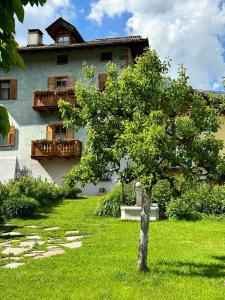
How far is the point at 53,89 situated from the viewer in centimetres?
3431

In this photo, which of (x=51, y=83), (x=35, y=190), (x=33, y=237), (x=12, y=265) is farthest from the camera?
(x=51, y=83)

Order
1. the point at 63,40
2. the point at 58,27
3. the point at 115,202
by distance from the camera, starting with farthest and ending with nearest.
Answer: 1. the point at 63,40
2. the point at 58,27
3. the point at 115,202

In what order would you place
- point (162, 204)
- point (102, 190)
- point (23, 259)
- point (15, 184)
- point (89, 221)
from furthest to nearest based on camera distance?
point (102, 190), point (15, 184), point (162, 204), point (89, 221), point (23, 259)

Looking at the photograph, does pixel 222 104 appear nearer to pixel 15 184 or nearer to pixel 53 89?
pixel 15 184

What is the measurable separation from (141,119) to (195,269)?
322 cm

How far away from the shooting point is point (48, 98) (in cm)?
3328

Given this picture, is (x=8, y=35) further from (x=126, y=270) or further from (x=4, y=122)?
(x=126, y=270)

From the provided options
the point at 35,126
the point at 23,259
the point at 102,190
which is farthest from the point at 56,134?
the point at 23,259

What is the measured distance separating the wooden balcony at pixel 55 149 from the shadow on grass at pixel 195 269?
71.7 ft

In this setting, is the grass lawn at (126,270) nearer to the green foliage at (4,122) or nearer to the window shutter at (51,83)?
the green foliage at (4,122)

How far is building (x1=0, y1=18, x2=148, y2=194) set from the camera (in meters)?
32.7

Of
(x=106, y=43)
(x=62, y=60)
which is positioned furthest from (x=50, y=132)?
(x=106, y=43)

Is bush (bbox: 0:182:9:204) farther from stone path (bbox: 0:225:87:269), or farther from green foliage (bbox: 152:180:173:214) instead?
green foliage (bbox: 152:180:173:214)

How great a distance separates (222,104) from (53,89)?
25057 mm
